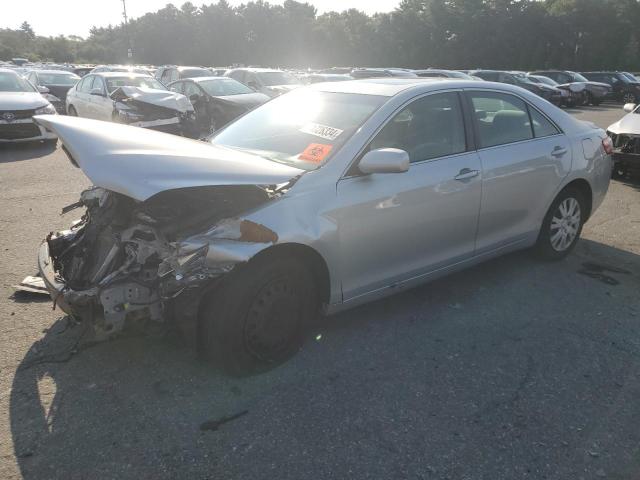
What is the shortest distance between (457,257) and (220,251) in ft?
6.60

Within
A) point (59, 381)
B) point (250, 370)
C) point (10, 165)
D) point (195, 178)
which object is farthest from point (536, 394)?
point (10, 165)

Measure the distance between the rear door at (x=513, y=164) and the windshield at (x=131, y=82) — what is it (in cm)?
1046

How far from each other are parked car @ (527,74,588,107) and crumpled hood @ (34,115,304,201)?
2431cm

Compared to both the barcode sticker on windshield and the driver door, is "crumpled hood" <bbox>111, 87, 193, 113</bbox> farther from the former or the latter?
the driver door

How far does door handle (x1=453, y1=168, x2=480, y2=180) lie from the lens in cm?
380

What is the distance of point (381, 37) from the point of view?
65.4 m

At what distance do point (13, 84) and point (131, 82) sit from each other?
2.56m

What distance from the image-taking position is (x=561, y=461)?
251 centimetres

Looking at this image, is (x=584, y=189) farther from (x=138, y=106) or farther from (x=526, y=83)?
(x=526, y=83)

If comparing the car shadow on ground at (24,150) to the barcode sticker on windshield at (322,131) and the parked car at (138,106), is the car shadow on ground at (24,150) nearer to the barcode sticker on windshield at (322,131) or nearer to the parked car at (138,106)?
the parked car at (138,106)

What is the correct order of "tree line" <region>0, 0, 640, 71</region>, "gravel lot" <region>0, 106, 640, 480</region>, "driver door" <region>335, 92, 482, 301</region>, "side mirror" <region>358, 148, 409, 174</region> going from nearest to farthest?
1. "gravel lot" <region>0, 106, 640, 480</region>
2. "side mirror" <region>358, 148, 409, 174</region>
3. "driver door" <region>335, 92, 482, 301</region>
4. "tree line" <region>0, 0, 640, 71</region>

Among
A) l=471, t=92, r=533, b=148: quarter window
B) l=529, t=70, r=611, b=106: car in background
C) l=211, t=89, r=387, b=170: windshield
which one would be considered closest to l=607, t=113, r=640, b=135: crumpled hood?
l=471, t=92, r=533, b=148: quarter window

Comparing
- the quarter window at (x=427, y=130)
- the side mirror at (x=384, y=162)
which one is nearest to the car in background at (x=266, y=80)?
the quarter window at (x=427, y=130)

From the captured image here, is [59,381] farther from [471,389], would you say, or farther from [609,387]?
[609,387]
